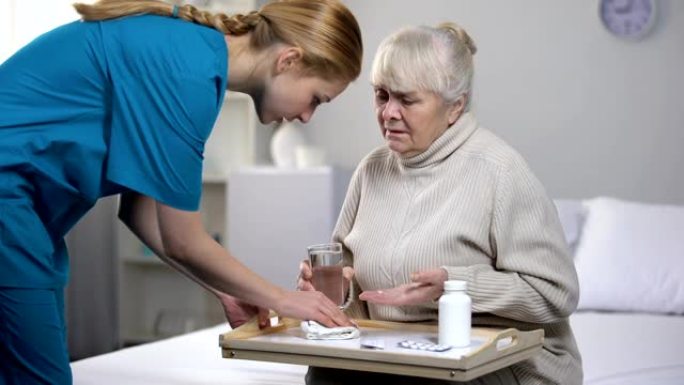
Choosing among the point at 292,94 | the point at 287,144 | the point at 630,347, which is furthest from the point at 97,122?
the point at 287,144

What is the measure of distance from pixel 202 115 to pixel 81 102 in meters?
0.19

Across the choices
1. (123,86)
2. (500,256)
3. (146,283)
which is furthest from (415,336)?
(146,283)

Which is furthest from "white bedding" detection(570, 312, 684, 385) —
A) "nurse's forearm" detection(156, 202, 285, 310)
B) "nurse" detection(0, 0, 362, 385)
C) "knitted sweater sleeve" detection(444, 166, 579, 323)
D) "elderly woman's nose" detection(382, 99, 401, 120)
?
"nurse" detection(0, 0, 362, 385)

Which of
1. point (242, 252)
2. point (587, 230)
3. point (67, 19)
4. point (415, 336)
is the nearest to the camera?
point (415, 336)

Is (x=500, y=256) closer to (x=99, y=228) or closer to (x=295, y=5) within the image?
(x=295, y=5)

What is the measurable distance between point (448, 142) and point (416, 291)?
369 mm

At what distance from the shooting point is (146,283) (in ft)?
17.2

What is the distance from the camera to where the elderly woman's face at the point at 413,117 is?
202cm

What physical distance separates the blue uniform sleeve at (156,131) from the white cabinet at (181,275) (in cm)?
342

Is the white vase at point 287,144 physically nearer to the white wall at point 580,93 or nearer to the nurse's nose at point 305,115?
the white wall at point 580,93

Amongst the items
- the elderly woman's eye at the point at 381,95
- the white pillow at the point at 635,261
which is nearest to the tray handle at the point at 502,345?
the elderly woman's eye at the point at 381,95

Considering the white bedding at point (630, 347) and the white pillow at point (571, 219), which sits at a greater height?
the white pillow at point (571, 219)

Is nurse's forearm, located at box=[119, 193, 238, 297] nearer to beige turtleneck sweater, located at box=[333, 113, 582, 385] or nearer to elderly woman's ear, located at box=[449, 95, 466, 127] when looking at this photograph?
beige turtleneck sweater, located at box=[333, 113, 582, 385]

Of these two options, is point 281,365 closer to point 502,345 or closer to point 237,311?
point 237,311
